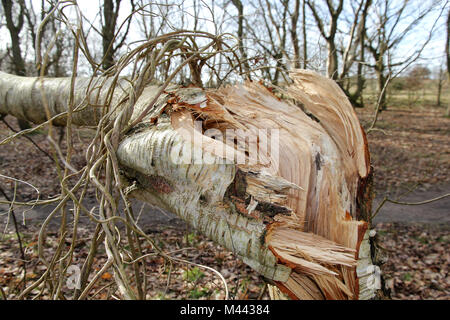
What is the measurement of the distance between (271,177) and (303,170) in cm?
23

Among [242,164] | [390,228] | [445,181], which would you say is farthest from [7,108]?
[445,181]

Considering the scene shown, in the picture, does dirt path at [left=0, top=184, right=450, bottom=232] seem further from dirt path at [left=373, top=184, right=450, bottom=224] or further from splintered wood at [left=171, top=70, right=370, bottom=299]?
splintered wood at [left=171, top=70, right=370, bottom=299]

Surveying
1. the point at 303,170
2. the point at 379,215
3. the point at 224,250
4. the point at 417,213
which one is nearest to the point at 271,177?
the point at 303,170

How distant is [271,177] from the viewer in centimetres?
114

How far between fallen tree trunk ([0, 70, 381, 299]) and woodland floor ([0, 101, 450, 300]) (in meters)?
0.35

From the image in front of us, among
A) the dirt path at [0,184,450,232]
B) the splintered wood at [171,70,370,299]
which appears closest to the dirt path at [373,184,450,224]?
the dirt path at [0,184,450,232]

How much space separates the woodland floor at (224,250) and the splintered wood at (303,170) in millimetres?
494

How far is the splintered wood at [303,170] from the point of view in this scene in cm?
116

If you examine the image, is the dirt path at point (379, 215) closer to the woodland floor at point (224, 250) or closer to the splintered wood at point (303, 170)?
the woodland floor at point (224, 250)

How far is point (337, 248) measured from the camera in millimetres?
1207

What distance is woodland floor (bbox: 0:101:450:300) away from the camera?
322cm

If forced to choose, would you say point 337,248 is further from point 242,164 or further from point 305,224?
point 242,164

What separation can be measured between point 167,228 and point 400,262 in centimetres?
354
